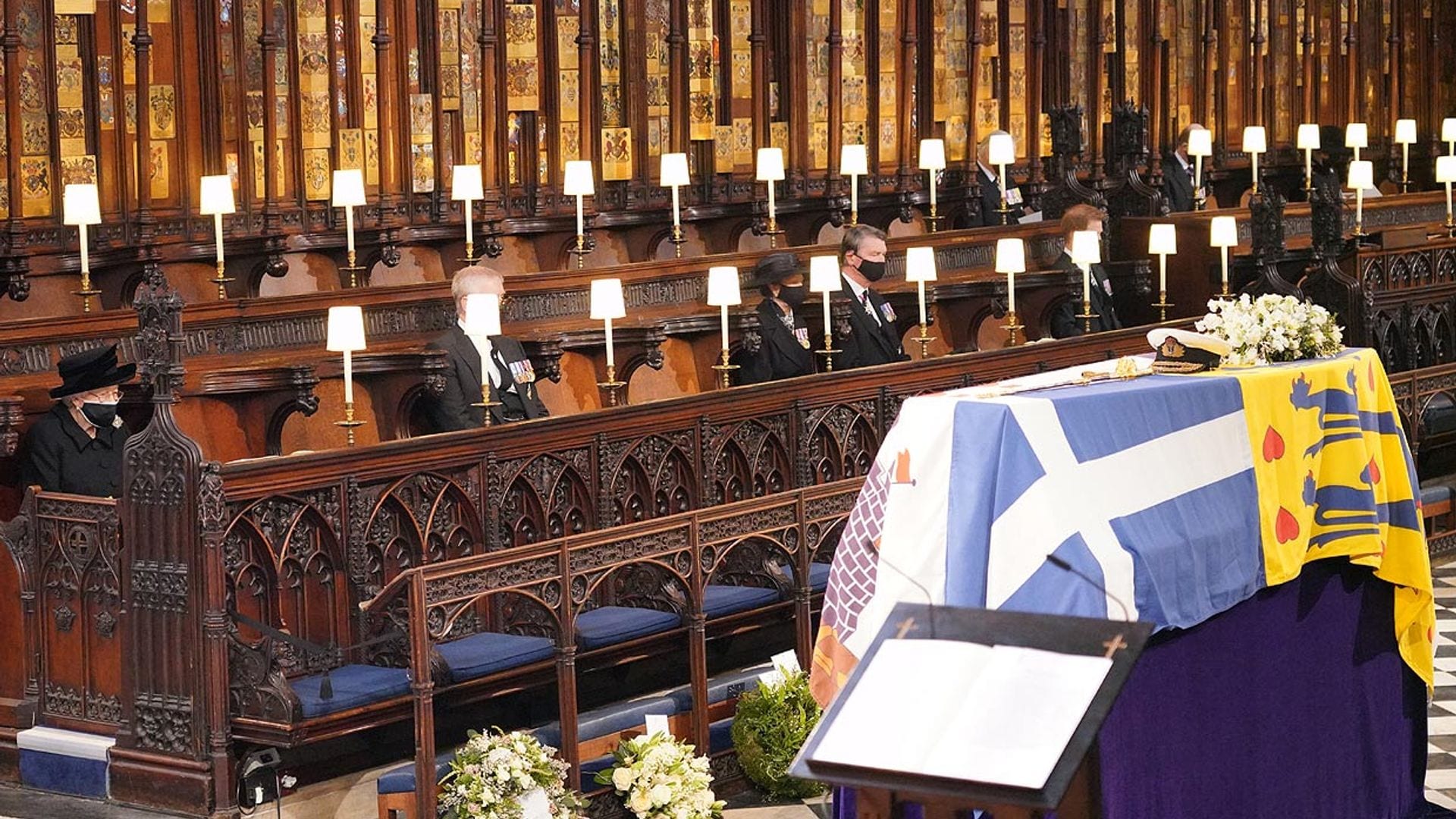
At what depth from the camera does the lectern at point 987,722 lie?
3182 millimetres

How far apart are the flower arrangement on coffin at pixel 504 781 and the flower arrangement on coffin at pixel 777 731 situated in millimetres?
899

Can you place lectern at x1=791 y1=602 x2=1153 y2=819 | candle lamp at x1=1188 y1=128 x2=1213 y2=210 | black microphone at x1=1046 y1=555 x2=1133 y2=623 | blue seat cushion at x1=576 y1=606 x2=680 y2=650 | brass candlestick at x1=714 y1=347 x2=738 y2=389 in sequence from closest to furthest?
lectern at x1=791 y1=602 x2=1153 y2=819
black microphone at x1=1046 y1=555 x2=1133 y2=623
blue seat cushion at x1=576 y1=606 x2=680 y2=650
brass candlestick at x1=714 y1=347 x2=738 y2=389
candle lamp at x1=1188 y1=128 x2=1213 y2=210

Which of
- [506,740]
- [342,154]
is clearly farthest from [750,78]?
[506,740]

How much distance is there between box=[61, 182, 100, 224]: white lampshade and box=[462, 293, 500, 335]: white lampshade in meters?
2.30

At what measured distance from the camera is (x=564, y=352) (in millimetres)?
10047

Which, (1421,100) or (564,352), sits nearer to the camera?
(564,352)

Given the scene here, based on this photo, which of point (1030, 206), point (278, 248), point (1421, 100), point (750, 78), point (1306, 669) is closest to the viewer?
point (1306, 669)

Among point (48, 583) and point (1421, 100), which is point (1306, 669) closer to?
point (48, 583)

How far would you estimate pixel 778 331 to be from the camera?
9.91m

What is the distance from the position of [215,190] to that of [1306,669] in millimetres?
6487

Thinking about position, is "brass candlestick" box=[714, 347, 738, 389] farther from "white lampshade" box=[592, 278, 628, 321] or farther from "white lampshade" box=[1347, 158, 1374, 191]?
"white lampshade" box=[1347, 158, 1374, 191]

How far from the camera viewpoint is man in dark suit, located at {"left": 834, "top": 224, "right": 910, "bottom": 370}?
1026 centimetres

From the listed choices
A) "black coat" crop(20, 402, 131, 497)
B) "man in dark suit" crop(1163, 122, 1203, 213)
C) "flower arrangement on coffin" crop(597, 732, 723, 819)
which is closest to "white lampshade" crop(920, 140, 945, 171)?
"man in dark suit" crop(1163, 122, 1203, 213)

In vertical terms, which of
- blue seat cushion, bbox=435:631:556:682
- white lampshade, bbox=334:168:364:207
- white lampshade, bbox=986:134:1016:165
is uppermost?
white lampshade, bbox=986:134:1016:165
